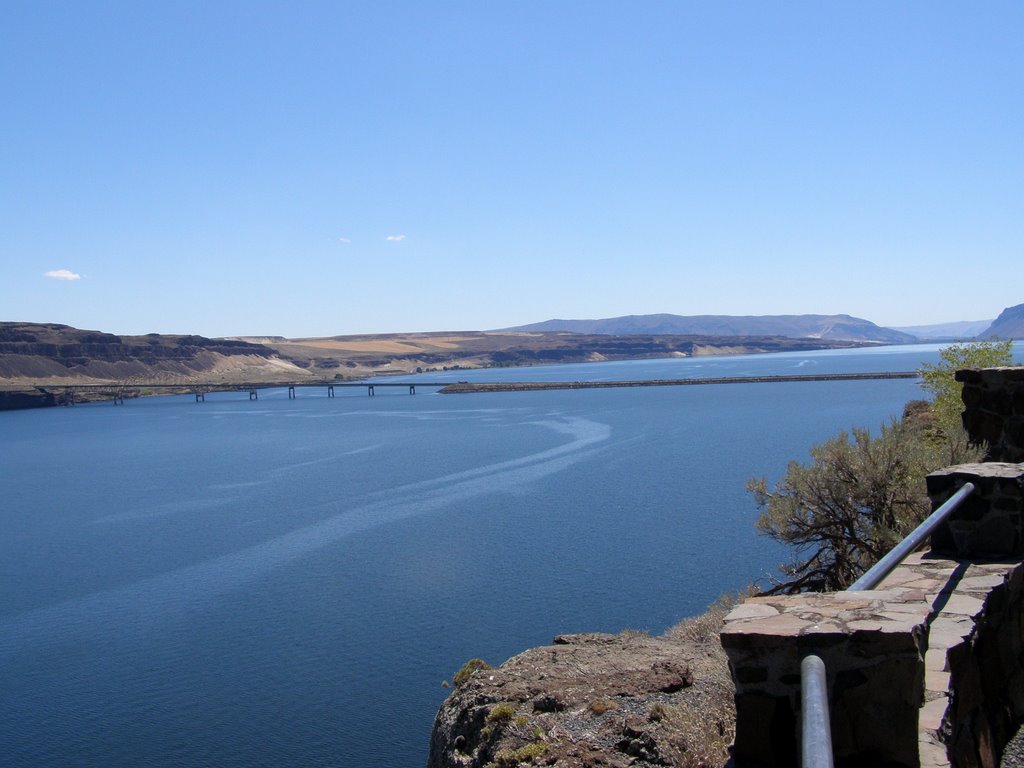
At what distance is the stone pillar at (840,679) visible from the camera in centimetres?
362

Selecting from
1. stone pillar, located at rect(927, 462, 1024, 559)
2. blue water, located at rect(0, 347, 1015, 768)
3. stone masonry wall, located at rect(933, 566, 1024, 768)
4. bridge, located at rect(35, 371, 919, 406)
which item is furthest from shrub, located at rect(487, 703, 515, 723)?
bridge, located at rect(35, 371, 919, 406)

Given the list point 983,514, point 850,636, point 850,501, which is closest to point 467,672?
point 983,514

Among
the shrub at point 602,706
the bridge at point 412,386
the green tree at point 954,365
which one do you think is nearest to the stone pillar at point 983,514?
the shrub at point 602,706

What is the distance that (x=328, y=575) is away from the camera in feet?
101

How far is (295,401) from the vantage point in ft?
487

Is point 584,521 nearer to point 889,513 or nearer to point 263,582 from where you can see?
point 263,582

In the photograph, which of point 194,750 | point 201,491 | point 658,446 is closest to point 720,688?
point 194,750

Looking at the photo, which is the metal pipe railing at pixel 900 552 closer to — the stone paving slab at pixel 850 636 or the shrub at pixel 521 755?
the stone paving slab at pixel 850 636

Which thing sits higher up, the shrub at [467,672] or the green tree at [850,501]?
the green tree at [850,501]

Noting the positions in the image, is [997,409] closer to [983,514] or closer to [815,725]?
[983,514]

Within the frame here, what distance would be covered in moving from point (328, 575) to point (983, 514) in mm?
26946

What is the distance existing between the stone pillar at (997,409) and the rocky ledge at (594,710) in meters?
3.80

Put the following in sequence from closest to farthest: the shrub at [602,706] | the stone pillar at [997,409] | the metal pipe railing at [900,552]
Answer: the metal pipe railing at [900,552], the shrub at [602,706], the stone pillar at [997,409]

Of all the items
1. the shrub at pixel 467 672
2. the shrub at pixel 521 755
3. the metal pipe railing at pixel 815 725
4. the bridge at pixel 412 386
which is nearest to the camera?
the metal pipe railing at pixel 815 725
